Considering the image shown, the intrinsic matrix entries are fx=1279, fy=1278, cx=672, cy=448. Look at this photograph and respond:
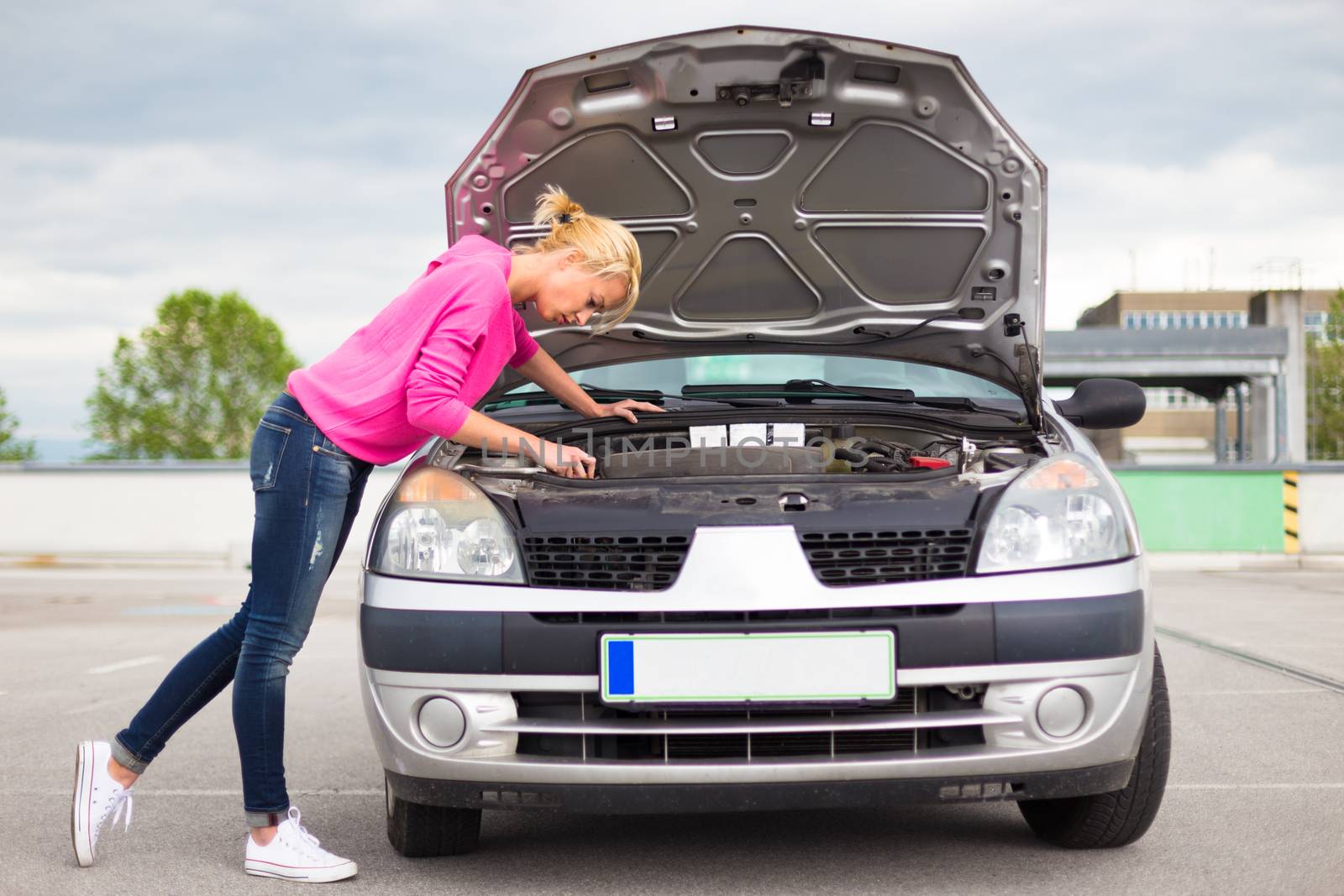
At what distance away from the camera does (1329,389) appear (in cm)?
6319

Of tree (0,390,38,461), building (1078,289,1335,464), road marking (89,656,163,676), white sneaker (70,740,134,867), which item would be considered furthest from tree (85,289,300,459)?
white sneaker (70,740,134,867)

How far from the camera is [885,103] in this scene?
3799 millimetres

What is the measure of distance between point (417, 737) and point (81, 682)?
4224 mm

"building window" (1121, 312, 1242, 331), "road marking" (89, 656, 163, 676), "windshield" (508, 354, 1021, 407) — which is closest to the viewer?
"windshield" (508, 354, 1021, 407)

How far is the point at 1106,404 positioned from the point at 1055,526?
0.92 m

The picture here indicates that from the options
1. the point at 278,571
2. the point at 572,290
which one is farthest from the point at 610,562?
the point at 278,571

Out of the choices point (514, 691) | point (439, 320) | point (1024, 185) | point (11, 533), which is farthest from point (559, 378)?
point (11, 533)

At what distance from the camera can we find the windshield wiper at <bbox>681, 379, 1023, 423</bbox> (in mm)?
3762

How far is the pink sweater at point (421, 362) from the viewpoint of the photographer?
2775 mm

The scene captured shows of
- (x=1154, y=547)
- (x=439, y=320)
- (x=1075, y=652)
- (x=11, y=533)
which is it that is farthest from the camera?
(x=11, y=533)

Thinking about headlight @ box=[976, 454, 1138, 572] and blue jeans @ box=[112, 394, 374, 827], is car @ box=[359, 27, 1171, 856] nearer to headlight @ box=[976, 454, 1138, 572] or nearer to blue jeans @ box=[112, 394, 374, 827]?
headlight @ box=[976, 454, 1138, 572]

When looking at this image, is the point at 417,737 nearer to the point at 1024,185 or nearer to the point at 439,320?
the point at 439,320

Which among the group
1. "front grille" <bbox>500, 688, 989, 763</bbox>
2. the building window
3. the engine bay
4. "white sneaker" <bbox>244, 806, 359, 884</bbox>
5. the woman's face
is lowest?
"white sneaker" <bbox>244, 806, 359, 884</bbox>

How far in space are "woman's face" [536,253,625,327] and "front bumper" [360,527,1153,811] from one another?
2.25ft
